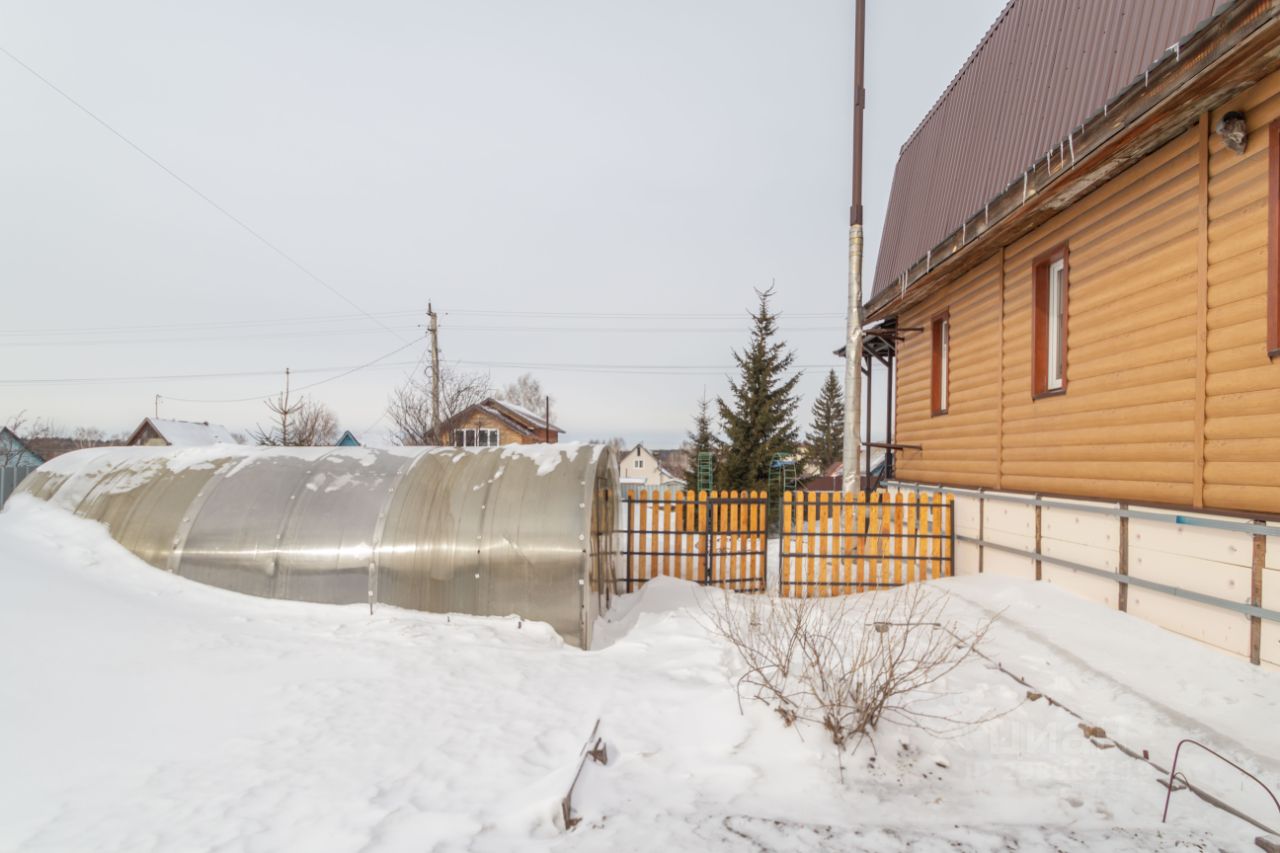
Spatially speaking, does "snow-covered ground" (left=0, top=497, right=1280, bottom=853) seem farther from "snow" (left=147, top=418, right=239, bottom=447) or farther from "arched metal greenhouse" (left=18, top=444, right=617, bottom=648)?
"snow" (left=147, top=418, right=239, bottom=447)

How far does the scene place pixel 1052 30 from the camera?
7.48 metres

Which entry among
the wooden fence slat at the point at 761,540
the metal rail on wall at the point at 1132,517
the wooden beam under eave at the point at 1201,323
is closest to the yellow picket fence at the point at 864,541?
the wooden fence slat at the point at 761,540

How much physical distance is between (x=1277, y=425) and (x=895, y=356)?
29.2 ft

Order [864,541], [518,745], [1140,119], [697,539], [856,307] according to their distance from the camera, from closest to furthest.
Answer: [518,745] → [1140,119] → [864,541] → [697,539] → [856,307]

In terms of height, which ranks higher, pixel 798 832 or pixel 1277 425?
pixel 1277 425

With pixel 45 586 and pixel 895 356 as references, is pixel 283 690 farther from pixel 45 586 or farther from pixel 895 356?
pixel 895 356

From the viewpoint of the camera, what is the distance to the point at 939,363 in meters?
11.2

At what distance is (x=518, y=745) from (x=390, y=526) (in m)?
3.63

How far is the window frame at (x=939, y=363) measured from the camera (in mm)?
10672

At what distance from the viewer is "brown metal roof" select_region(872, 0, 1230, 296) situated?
18.6 ft

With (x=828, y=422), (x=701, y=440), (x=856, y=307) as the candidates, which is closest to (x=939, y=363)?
(x=856, y=307)

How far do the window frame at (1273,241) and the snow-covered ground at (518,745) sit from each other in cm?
227

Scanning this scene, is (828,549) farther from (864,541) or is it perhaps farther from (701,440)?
(701,440)

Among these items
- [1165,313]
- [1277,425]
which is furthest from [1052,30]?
[1277,425]
